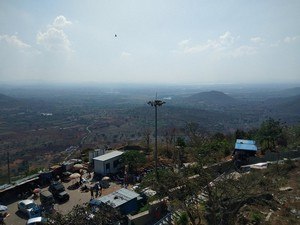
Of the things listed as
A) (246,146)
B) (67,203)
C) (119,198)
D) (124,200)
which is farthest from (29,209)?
(246,146)

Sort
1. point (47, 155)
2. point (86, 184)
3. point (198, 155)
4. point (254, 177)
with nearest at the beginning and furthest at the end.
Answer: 1. point (198, 155)
2. point (254, 177)
3. point (86, 184)
4. point (47, 155)

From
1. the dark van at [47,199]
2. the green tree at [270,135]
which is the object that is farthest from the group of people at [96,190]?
the green tree at [270,135]

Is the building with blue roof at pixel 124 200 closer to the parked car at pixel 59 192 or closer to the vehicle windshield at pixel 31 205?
the parked car at pixel 59 192

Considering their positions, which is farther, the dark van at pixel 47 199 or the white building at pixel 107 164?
the white building at pixel 107 164

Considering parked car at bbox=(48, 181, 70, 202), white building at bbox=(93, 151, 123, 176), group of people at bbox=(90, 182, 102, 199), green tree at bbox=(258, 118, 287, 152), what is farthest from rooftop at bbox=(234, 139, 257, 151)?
parked car at bbox=(48, 181, 70, 202)

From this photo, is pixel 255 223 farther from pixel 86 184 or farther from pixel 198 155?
pixel 86 184

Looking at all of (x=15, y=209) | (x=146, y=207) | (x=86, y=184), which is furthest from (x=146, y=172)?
(x=15, y=209)
